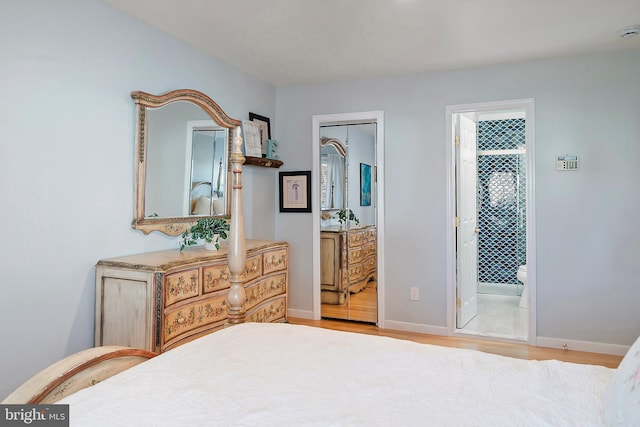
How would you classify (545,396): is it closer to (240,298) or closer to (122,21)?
(240,298)

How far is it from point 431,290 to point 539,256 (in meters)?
1.00

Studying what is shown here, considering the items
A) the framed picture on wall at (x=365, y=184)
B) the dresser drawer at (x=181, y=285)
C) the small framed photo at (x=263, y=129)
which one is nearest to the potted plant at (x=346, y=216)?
the framed picture on wall at (x=365, y=184)

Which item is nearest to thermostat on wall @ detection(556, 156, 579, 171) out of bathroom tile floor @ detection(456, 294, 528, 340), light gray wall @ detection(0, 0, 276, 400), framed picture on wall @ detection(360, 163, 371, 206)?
bathroom tile floor @ detection(456, 294, 528, 340)

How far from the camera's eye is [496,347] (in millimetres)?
3674

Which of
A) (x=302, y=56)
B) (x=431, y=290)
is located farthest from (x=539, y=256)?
(x=302, y=56)

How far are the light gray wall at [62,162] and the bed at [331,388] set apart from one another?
3.52 feet

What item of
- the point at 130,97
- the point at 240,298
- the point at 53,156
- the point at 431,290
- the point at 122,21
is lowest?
the point at 431,290

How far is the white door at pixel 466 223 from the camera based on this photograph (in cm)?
411

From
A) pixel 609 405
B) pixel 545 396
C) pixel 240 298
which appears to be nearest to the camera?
pixel 609 405

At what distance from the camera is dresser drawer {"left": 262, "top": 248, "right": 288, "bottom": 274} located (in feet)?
11.9

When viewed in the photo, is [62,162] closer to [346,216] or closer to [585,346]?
[346,216]

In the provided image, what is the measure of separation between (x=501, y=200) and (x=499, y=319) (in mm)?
2036

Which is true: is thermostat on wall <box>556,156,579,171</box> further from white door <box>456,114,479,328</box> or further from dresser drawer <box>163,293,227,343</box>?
dresser drawer <box>163,293,227,343</box>

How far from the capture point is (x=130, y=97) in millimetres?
2812
